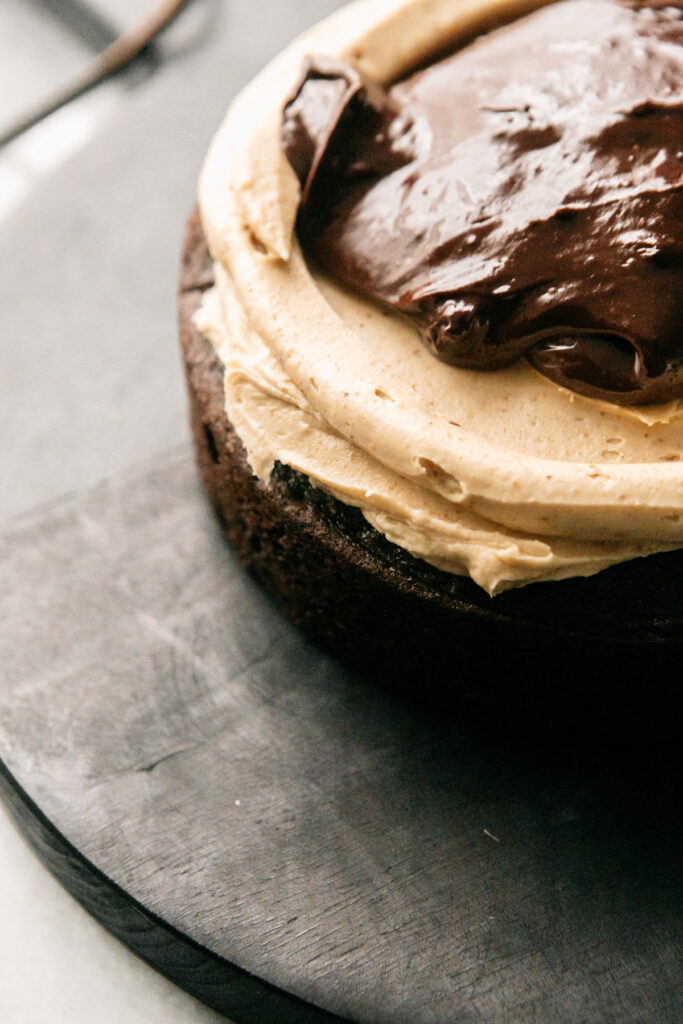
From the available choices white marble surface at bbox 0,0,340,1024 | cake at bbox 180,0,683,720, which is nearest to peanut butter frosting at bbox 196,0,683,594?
cake at bbox 180,0,683,720

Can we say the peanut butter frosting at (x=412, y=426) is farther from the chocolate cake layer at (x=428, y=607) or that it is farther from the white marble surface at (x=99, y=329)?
the white marble surface at (x=99, y=329)

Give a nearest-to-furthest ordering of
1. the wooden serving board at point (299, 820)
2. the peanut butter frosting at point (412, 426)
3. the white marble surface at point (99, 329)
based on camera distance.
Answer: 1. the peanut butter frosting at point (412, 426)
2. the wooden serving board at point (299, 820)
3. the white marble surface at point (99, 329)

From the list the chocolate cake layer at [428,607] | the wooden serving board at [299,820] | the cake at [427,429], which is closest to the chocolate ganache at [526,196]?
the cake at [427,429]

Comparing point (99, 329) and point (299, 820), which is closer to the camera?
point (299, 820)

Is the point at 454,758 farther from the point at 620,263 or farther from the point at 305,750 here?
the point at 620,263

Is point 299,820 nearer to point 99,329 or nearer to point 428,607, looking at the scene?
point 428,607

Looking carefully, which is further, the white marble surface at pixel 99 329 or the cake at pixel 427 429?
the white marble surface at pixel 99 329

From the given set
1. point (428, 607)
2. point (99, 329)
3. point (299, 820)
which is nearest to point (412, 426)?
point (428, 607)
